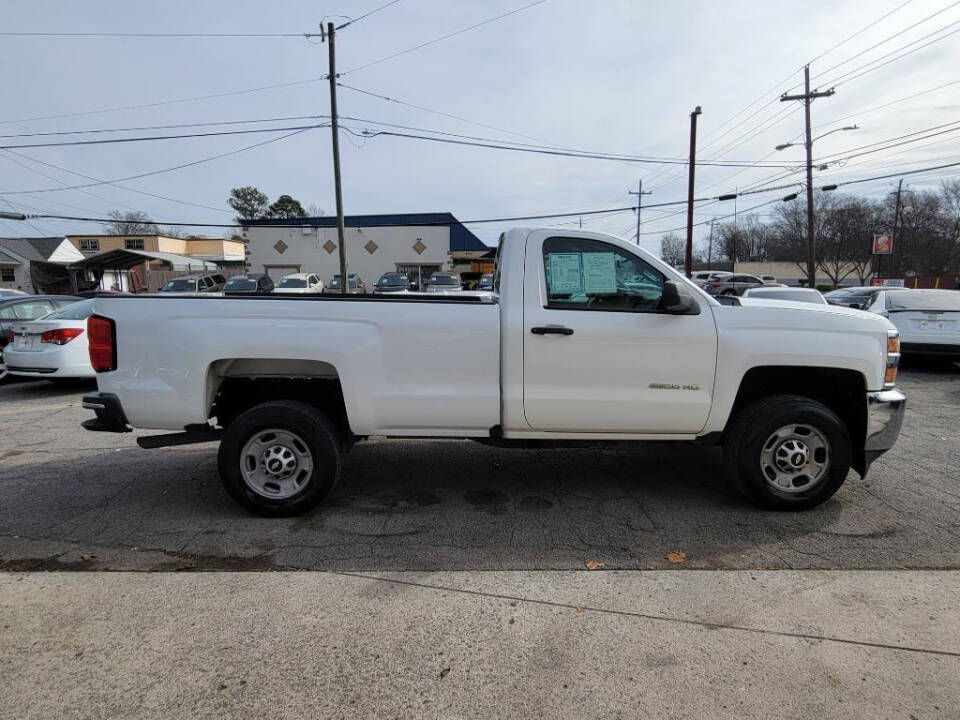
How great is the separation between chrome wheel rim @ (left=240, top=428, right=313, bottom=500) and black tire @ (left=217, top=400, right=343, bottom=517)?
2cm

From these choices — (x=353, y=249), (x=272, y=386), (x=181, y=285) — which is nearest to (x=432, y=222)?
(x=353, y=249)

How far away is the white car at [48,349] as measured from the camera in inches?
322

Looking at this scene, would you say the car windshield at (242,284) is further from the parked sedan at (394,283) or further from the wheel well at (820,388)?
the wheel well at (820,388)

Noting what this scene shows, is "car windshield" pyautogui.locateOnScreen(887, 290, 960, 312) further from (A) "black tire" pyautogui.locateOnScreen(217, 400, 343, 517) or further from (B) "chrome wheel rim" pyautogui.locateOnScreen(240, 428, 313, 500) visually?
(B) "chrome wheel rim" pyautogui.locateOnScreen(240, 428, 313, 500)

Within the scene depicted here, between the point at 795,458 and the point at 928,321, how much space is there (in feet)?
26.9

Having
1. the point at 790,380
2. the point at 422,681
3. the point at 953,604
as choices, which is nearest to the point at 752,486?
the point at 790,380

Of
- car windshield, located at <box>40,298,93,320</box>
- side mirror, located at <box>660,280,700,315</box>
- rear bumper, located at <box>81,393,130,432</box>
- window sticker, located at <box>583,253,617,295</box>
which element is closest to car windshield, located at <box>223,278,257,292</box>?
car windshield, located at <box>40,298,93,320</box>

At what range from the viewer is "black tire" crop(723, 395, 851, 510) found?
3.95 meters

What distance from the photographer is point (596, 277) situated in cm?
402

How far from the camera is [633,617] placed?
2869 millimetres

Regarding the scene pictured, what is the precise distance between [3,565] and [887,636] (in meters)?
4.91

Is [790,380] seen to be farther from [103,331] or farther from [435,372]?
[103,331]

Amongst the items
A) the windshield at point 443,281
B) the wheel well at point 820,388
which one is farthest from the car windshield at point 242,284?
the wheel well at point 820,388

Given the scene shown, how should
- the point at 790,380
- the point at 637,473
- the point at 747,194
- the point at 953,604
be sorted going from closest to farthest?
the point at 953,604, the point at 790,380, the point at 637,473, the point at 747,194
